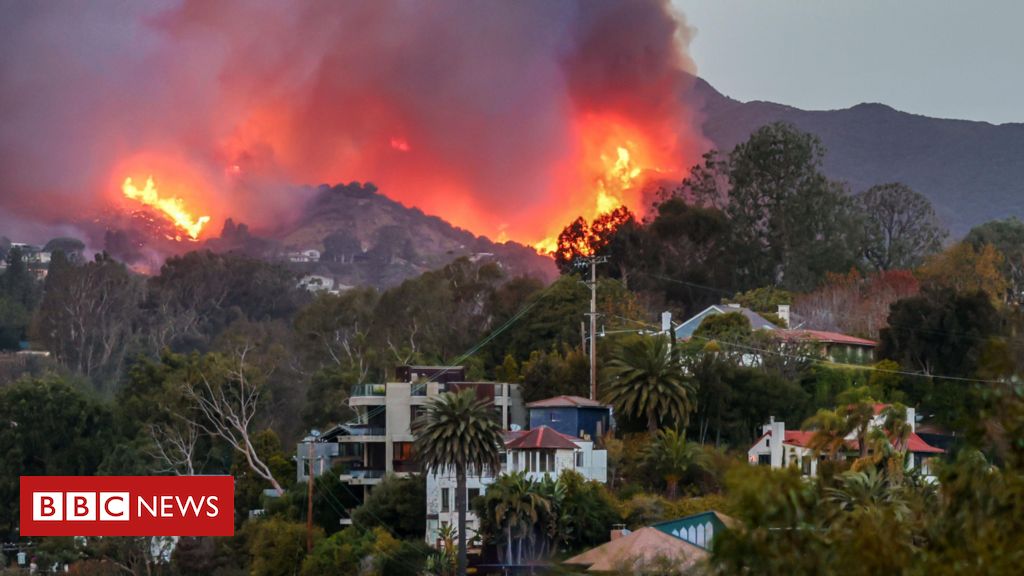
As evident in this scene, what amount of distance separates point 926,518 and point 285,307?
153 m

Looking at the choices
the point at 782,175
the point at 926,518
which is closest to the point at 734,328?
the point at 782,175

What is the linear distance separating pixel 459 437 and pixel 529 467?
15.8 feet

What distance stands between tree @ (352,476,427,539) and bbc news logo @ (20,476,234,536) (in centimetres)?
715

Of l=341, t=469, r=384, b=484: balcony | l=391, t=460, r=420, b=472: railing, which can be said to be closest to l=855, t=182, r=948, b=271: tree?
l=391, t=460, r=420, b=472: railing

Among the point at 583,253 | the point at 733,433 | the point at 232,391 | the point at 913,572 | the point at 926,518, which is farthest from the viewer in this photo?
the point at 583,253

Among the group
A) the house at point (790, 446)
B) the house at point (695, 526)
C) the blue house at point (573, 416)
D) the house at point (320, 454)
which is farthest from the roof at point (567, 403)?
the house at point (695, 526)

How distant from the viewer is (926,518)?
19625 mm

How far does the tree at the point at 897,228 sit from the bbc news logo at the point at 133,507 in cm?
6787

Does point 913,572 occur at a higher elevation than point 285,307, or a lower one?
lower

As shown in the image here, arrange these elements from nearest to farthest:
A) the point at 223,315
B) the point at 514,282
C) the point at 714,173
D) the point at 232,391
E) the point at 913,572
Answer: the point at 913,572 < the point at 232,391 < the point at 514,282 < the point at 714,173 < the point at 223,315

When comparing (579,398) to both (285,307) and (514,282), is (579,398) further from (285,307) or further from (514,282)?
(285,307)

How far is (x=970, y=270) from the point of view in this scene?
11400cm

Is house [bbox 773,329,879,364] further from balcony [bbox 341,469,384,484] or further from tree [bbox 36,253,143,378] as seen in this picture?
tree [bbox 36,253,143,378]

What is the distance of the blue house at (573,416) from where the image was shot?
74625 mm
